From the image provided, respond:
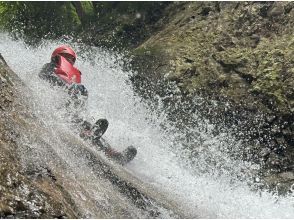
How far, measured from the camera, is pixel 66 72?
10281 mm

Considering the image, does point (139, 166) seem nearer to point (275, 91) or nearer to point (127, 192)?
point (127, 192)

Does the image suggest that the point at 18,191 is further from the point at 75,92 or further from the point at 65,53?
the point at 65,53

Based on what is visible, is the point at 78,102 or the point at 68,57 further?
the point at 68,57

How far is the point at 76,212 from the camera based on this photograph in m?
4.61

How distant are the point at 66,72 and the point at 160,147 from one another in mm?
3822

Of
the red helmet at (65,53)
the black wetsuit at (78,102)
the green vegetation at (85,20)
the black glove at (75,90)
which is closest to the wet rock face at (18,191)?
the black wetsuit at (78,102)

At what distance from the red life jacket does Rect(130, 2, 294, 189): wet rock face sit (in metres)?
4.27

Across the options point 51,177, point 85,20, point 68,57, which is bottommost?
point 51,177

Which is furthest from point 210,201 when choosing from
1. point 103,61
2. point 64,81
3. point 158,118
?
point 103,61

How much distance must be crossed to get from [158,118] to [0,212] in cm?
1035

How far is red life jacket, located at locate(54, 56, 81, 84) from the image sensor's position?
10095 mm

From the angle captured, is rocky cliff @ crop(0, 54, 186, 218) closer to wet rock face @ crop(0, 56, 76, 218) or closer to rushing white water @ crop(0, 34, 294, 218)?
wet rock face @ crop(0, 56, 76, 218)

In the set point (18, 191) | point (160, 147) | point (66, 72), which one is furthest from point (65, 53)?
point (18, 191)

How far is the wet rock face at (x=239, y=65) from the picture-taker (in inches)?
473
